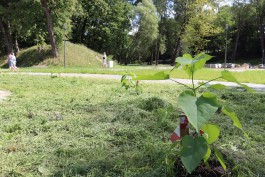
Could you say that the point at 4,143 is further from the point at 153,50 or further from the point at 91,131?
the point at 153,50

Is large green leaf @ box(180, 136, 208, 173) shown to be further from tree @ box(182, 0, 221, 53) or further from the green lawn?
tree @ box(182, 0, 221, 53)

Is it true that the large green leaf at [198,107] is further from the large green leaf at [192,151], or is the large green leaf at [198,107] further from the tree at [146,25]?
the tree at [146,25]

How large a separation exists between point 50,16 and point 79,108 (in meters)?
24.2

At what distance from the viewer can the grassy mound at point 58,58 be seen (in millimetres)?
28538

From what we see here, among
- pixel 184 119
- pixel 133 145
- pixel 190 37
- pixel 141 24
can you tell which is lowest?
pixel 133 145

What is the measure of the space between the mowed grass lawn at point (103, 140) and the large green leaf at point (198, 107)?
481 mm

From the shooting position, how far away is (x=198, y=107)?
1905 millimetres

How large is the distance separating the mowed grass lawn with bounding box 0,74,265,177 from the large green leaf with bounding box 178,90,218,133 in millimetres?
481

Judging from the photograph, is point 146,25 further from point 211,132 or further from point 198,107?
point 198,107

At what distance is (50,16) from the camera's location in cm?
2764

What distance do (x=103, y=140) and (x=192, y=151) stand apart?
69.6 inches

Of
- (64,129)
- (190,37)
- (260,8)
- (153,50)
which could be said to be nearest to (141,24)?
(153,50)

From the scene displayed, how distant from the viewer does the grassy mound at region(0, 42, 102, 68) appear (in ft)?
93.6

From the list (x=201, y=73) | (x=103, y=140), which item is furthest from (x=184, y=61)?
(x=201, y=73)
